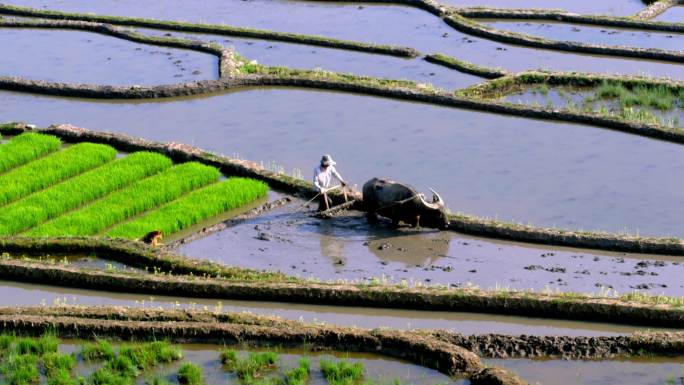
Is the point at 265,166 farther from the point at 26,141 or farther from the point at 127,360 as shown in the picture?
the point at 127,360

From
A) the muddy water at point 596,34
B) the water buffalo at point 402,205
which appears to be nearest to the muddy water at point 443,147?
the water buffalo at point 402,205

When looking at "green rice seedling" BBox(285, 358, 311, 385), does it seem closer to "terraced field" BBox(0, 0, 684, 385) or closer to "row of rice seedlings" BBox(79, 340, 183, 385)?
"terraced field" BBox(0, 0, 684, 385)

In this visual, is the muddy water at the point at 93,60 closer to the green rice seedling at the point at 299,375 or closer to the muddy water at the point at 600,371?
the green rice seedling at the point at 299,375

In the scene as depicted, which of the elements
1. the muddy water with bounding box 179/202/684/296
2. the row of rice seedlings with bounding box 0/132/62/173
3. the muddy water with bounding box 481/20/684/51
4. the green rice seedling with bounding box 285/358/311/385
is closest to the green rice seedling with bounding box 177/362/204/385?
the green rice seedling with bounding box 285/358/311/385

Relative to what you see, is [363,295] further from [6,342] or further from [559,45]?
[559,45]

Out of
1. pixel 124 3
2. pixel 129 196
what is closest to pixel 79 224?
pixel 129 196
